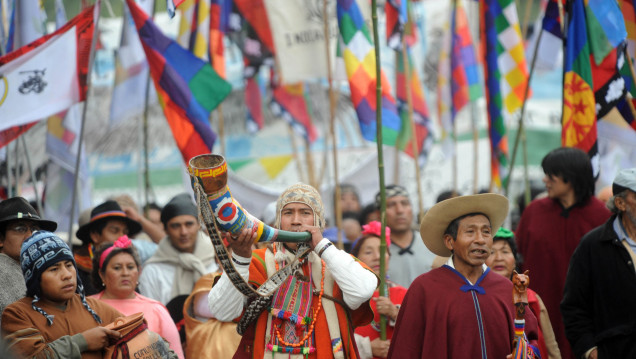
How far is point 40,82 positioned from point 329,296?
12.8ft

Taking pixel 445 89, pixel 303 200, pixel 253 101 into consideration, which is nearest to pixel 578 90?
pixel 303 200

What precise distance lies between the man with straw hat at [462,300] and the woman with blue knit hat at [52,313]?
165 centimetres

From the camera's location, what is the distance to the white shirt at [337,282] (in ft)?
15.7

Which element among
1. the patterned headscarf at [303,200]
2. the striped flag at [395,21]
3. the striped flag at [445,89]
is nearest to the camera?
the patterned headscarf at [303,200]

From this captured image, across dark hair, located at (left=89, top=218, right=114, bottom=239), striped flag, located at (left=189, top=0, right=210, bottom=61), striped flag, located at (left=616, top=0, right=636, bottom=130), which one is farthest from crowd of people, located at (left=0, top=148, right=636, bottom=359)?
striped flag, located at (left=189, top=0, right=210, bottom=61)

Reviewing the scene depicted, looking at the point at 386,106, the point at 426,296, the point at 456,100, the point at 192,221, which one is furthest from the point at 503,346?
the point at 456,100

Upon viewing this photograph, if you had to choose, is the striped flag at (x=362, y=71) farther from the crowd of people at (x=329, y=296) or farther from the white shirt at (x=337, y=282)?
the white shirt at (x=337, y=282)

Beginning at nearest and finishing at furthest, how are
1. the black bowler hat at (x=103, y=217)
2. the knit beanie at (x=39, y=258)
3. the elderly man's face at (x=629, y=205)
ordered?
the knit beanie at (x=39, y=258), the elderly man's face at (x=629, y=205), the black bowler hat at (x=103, y=217)

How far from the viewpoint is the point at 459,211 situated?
5.21 m

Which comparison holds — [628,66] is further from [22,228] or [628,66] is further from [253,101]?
[253,101]

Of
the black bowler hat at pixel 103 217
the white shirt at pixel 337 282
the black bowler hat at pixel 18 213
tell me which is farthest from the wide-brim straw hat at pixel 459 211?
the black bowler hat at pixel 103 217

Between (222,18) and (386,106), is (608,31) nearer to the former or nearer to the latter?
(386,106)

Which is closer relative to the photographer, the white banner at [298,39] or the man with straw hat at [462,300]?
the man with straw hat at [462,300]

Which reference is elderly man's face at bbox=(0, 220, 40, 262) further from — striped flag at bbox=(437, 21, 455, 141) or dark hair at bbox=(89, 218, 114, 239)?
striped flag at bbox=(437, 21, 455, 141)
